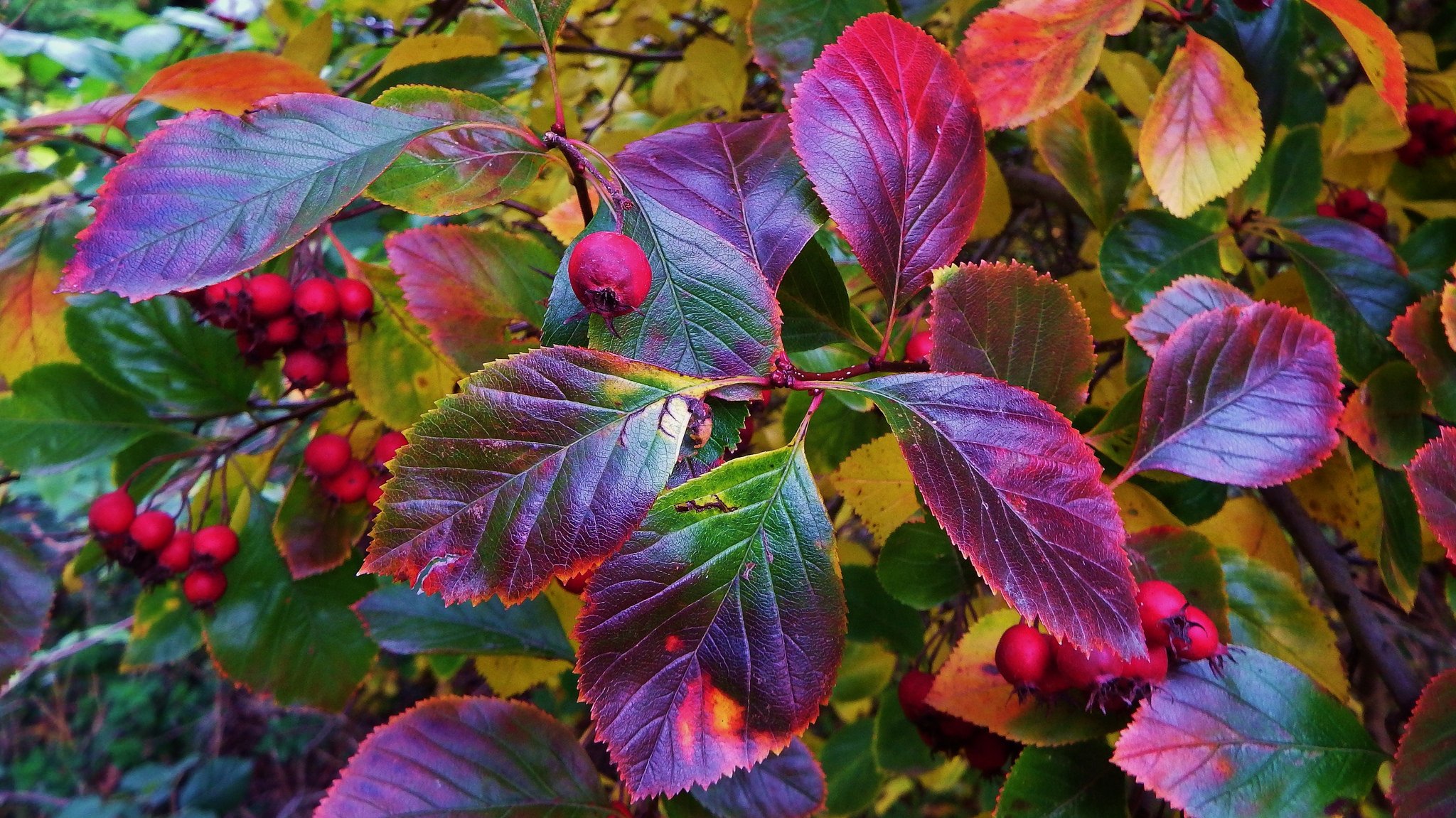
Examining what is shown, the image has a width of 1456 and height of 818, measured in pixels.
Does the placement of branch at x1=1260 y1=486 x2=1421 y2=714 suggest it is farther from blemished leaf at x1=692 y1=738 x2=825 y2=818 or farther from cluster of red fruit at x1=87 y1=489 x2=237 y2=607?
cluster of red fruit at x1=87 y1=489 x2=237 y2=607

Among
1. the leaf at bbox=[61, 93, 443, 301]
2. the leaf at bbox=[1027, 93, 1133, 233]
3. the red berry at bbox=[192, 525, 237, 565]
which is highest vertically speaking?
the leaf at bbox=[61, 93, 443, 301]

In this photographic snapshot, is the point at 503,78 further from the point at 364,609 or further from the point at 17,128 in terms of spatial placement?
the point at 364,609

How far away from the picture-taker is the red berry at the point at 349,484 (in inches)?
46.6

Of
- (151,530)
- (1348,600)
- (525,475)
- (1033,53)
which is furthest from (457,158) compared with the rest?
(1348,600)

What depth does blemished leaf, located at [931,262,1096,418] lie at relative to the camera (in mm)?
682

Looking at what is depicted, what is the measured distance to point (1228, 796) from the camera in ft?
2.40

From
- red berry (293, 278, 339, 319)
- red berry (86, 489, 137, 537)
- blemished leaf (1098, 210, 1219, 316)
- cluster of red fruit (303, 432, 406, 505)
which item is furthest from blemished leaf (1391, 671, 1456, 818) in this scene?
red berry (86, 489, 137, 537)

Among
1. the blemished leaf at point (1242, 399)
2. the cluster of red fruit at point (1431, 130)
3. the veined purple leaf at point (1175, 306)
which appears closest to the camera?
the blemished leaf at point (1242, 399)

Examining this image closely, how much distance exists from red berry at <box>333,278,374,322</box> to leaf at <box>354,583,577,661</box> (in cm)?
36

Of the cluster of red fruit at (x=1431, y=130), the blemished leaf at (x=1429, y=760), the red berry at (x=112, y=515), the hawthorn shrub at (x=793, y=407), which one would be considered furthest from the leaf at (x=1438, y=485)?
the red berry at (x=112, y=515)

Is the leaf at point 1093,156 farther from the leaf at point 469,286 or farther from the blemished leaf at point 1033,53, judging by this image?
the leaf at point 469,286

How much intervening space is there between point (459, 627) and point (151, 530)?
1.89ft

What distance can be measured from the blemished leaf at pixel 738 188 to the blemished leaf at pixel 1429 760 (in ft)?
2.33

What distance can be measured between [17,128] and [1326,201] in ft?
7.52
